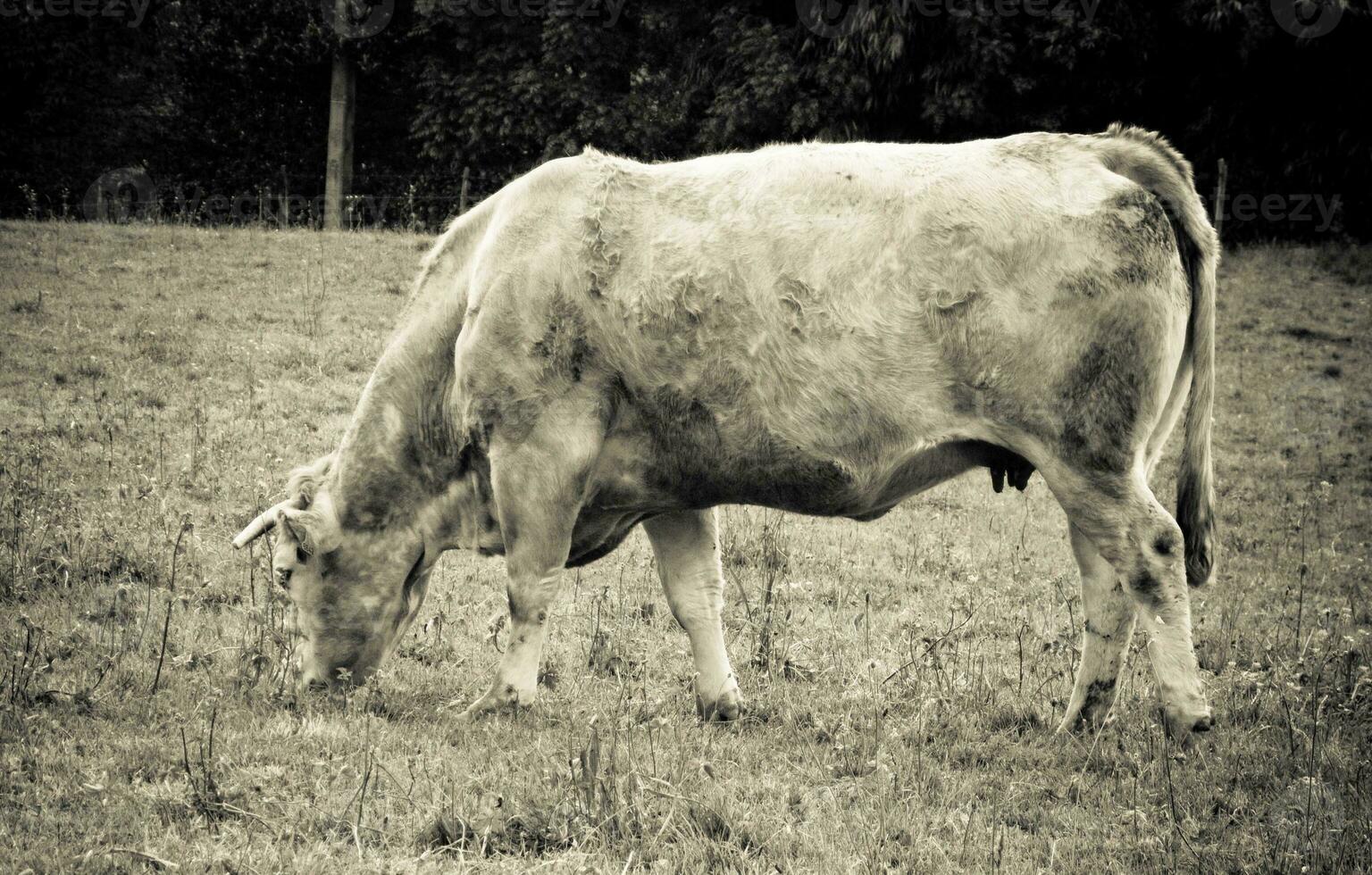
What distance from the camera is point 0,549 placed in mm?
7582

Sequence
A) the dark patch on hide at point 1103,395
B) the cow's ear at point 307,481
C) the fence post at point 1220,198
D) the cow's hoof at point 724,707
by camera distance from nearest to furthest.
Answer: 1. the dark patch on hide at point 1103,395
2. the cow's hoof at point 724,707
3. the cow's ear at point 307,481
4. the fence post at point 1220,198

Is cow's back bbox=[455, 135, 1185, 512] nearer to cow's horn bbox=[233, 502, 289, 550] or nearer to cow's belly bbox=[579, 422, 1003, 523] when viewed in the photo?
cow's belly bbox=[579, 422, 1003, 523]

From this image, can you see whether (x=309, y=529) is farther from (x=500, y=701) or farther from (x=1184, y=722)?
(x=1184, y=722)

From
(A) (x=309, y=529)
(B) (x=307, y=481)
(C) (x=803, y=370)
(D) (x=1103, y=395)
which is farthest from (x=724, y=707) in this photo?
(B) (x=307, y=481)

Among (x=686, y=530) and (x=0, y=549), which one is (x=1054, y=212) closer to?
(x=686, y=530)

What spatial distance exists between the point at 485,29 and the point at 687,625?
96.6ft

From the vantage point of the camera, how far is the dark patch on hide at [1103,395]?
205 inches

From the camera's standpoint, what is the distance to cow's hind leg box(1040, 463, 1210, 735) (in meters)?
5.27

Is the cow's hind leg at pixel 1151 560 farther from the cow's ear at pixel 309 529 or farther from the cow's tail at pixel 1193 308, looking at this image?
the cow's ear at pixel 309 529

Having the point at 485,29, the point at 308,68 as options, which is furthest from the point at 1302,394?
the point at 308,68

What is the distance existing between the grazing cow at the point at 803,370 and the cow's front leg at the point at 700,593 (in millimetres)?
24

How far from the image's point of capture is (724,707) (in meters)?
6.07

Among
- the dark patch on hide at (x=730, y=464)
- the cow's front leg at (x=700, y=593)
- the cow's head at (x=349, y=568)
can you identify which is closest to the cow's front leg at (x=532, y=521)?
the dark patch on hide at (x=730, y=464)

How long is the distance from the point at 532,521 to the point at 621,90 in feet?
92.6
